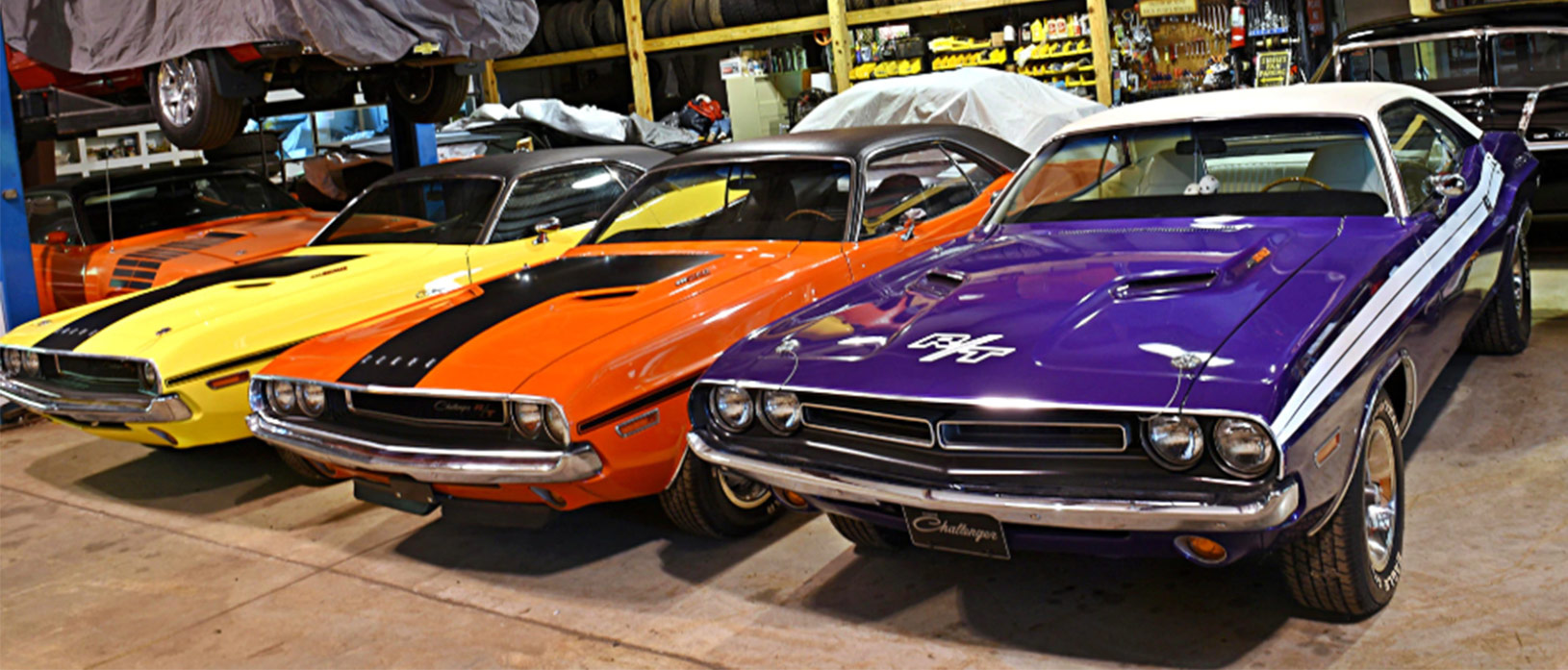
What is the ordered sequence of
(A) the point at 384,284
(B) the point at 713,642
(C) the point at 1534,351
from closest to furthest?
(B) the point at 713,642 → (C) the point at 1534,351 → (A) the point at 384,284

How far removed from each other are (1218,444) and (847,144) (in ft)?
8.81

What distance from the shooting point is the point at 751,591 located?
3.65 m

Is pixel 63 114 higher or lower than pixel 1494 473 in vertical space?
higher

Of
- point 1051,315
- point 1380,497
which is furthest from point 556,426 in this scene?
point 1380,497

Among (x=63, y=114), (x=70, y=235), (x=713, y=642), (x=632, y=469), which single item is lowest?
(x=713, y=642)

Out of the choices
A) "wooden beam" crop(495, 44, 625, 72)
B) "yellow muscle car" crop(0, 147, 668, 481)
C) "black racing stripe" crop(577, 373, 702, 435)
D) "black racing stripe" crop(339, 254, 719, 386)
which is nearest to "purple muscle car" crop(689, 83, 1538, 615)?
"black racing stripe" crop(577, 373, 702, 435)

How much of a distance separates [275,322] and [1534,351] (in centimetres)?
541

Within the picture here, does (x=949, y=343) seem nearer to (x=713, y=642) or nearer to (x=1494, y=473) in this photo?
(x=713, y=642)

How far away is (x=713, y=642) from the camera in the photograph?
3330mm

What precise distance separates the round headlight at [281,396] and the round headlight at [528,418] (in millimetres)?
1143

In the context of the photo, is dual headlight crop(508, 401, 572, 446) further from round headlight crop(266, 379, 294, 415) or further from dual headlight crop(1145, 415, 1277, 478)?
dual headlight crop(1145, 415, 1277, 478)

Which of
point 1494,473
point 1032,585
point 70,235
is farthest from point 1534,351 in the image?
point 70,235

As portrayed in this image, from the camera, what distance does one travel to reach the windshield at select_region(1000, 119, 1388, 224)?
3752mm

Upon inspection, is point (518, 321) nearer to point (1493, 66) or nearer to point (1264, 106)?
point (1264, 106)
